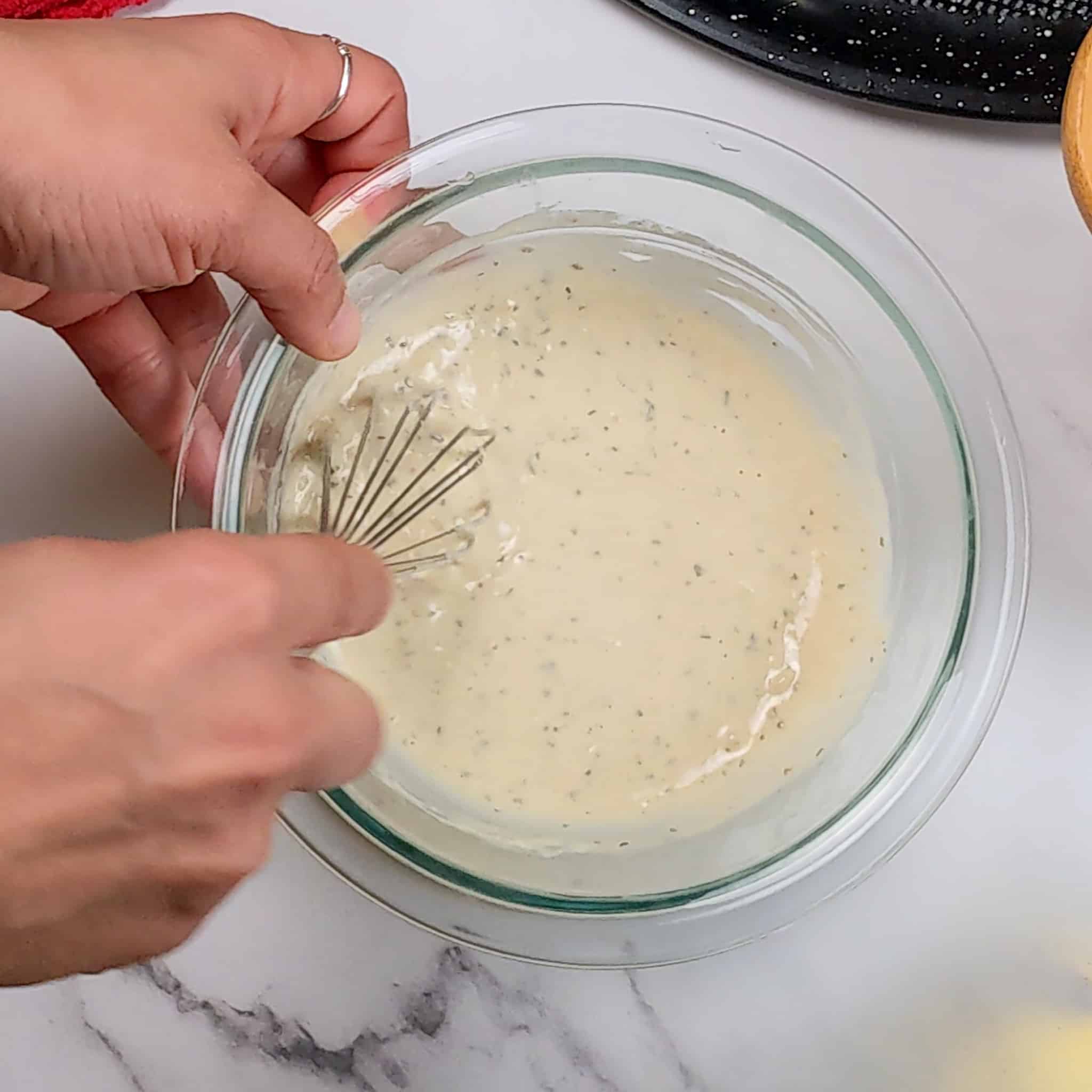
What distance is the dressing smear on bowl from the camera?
Result: 553 millimetres

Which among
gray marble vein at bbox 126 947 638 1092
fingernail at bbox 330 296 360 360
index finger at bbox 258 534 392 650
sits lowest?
gray marble vein at bbox 126 947 638 1092

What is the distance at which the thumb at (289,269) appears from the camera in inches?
18.2

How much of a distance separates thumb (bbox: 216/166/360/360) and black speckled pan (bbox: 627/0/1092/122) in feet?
0.79

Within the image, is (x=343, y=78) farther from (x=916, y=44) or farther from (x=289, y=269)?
(x=916, y=44)

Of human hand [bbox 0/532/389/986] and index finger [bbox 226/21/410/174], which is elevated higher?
index finger [bbox 226/21/410/174]

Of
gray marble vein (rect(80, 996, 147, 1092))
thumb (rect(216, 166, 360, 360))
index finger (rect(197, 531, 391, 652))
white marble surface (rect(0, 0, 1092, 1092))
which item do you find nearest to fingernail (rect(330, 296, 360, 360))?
thumb (rect(216, 166, 360, 360))

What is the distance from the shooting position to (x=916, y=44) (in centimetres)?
60

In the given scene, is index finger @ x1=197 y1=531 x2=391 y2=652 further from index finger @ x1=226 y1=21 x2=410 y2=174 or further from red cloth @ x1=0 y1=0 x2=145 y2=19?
red cloth @ x1=0 y1=0 x2=145 y2=19

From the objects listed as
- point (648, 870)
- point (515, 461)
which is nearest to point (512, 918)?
point (648, 870)

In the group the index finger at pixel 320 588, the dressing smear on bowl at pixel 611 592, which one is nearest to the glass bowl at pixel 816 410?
the dressing smear on bowl at pixel 611 592

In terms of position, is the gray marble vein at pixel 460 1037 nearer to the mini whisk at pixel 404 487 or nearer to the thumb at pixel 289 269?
the mini whisk at pixel 404 487

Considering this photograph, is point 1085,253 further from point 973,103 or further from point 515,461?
point 515,461

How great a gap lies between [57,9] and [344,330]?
0.25 metres

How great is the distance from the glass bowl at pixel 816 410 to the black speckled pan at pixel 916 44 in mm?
89
